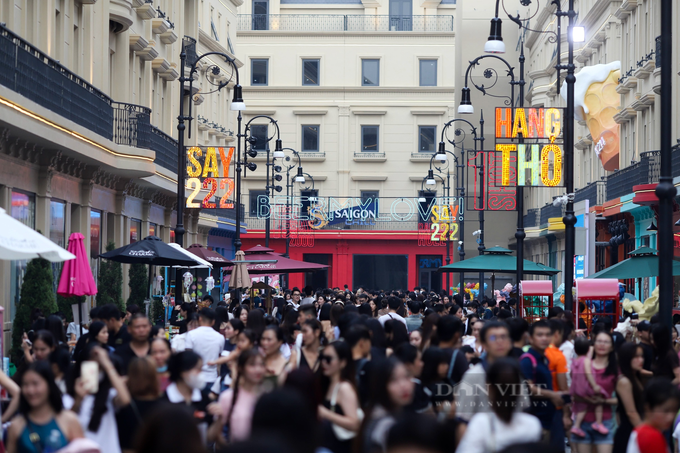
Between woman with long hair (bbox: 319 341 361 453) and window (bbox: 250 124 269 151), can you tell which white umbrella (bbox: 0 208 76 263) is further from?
window (bbox: 250 124 269 151)

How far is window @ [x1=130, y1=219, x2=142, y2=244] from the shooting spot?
1165 inches

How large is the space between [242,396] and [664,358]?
14.9ft

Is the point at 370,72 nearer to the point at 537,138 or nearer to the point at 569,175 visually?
the point at 537,138

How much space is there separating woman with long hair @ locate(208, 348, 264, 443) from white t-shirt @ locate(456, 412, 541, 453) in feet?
6.05

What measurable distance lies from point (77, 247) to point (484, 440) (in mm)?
10344

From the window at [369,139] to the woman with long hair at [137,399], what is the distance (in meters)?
54.0

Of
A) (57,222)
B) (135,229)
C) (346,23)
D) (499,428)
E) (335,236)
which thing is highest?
(346,23)

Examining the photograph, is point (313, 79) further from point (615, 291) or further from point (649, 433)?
point (649, 433)

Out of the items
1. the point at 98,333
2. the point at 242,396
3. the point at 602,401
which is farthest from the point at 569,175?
the point at 242,396

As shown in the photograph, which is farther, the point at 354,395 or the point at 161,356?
the point at 161,356

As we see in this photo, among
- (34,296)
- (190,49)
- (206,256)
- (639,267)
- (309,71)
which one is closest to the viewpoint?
(34,296)

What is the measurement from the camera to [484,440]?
20.3ft

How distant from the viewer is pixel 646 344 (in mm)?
11289

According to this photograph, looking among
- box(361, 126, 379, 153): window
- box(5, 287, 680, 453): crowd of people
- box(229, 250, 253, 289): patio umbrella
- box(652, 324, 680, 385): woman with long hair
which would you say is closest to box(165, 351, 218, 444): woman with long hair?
box(5, 287, 680, 453): crowd of people
